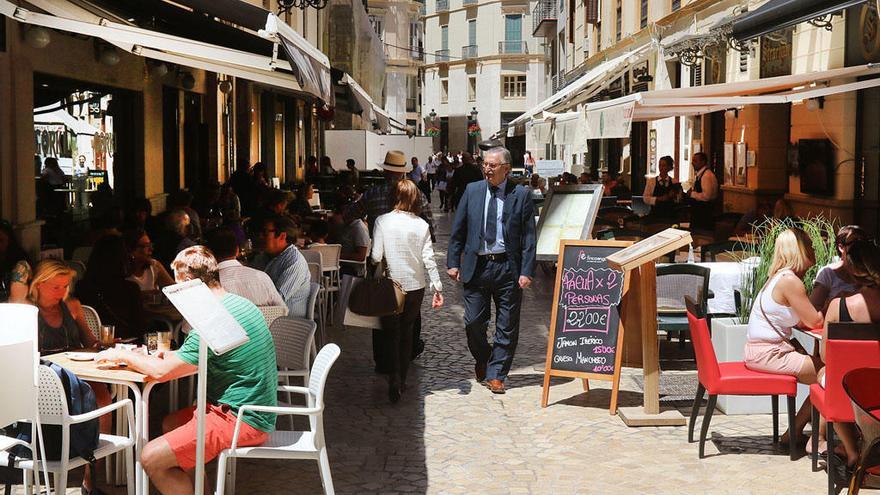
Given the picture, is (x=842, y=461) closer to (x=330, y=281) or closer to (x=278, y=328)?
(x=278, y=328)

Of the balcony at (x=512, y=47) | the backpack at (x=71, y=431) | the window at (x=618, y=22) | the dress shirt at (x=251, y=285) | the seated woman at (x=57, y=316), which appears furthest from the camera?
the balcony at (x=512, y=47)

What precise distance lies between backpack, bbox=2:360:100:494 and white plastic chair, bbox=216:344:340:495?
593mm

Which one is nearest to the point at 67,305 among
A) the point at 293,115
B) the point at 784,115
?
the point at 784,115

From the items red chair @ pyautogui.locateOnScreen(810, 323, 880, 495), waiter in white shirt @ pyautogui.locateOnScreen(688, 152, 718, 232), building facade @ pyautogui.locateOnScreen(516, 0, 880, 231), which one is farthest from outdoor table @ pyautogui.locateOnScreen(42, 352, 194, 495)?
waiter in white shirt @ pyautogui.locateOnScreen(688, 152, 718, 232)

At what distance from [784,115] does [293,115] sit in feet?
53.2

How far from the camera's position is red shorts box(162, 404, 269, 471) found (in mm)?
5137

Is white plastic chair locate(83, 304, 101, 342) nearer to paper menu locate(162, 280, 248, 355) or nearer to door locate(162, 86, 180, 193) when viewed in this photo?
paper menu locate(162, 280, 248, 355)

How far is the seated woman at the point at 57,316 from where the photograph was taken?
6.07 m

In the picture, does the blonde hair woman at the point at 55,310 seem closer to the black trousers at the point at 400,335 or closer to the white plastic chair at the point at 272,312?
the white plastic chair at the point at 272,312

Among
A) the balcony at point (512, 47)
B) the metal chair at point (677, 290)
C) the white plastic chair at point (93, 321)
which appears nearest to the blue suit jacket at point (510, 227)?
the metal chair at point (677, 290)

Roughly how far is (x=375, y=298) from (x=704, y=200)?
26.8 ft

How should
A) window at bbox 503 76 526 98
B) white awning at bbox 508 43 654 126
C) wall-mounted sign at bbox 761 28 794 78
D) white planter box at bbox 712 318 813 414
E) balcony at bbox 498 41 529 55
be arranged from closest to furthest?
white planter box at bbox 712 318 813 414 < wall-mounted sign at bbox 761 28 794 78 < white awning at bbox 508 43 654 126 < balcony at bbox 498 41 529 55 < window at bbox 503 76 526 98

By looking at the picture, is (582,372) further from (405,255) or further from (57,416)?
(57,416)

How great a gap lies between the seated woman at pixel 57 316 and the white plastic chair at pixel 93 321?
0.19 metres
